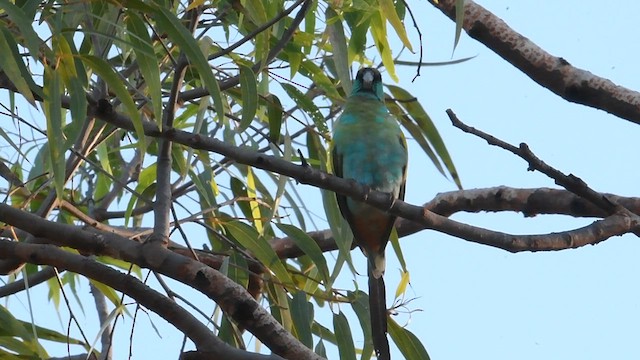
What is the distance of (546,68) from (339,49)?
1.67ft

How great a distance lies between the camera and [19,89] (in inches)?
70.2

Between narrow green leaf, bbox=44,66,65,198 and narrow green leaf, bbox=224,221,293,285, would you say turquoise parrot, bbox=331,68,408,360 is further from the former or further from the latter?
narrow green leaf, bbox=44,66,65,198

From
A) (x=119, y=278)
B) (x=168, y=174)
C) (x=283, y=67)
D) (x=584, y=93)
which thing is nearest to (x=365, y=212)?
(x=283, y=67)

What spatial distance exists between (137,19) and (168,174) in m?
0.32

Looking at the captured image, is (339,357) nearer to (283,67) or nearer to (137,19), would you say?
(283,67)

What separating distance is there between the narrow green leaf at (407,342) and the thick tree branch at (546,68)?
70 centimetres

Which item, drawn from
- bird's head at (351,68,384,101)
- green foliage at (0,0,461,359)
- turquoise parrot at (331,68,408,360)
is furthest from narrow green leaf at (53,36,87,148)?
bird's head at (351,68,384,101)

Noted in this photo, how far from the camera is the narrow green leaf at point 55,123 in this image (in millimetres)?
1868

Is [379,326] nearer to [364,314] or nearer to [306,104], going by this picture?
[364,314]

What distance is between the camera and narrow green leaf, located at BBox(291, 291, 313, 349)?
8.27ft

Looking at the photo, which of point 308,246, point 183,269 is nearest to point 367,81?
point 308,246

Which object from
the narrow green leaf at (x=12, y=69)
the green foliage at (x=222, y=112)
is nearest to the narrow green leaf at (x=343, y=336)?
the green foliage at (x=222, y=112)

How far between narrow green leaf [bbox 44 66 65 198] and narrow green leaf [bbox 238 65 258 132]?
409 mm

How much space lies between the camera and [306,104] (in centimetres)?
273
